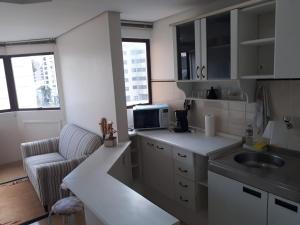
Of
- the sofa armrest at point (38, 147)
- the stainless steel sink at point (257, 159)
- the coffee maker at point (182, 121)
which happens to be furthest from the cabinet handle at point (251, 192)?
the sofa armrest at point (38, 147)

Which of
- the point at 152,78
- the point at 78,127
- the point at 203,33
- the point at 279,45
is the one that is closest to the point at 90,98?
the point at 78,127

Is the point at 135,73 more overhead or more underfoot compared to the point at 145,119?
more overhead

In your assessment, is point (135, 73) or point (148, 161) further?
point (135, 73)

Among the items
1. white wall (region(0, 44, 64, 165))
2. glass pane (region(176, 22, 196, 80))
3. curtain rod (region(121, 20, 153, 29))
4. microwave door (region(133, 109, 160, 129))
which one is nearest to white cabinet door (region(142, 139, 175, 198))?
microwave door (region(133, 109, 160, 129))

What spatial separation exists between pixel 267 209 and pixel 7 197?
338 centimetres

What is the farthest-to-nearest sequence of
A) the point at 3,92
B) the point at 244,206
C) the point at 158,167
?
the point at 3,92, the point at 158,167, the point at 244,206

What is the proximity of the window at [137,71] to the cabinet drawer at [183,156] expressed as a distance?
1333 mm

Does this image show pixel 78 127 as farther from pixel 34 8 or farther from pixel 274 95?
pixel 274 95

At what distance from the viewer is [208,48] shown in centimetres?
234

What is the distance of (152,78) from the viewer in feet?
11.8

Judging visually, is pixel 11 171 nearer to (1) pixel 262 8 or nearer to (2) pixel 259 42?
(2) pixel 259 42

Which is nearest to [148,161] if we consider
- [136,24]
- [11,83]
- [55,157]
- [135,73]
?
[135,73]

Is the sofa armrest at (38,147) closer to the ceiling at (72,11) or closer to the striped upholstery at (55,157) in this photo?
the striped upholstery at (55,157)

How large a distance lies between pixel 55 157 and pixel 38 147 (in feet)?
1.59
